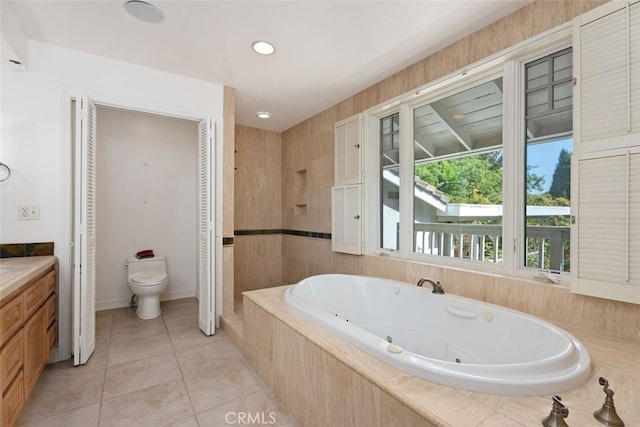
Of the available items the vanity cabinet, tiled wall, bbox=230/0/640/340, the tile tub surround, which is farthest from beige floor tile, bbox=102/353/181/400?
tiled wall, bbox=230/0/640/340

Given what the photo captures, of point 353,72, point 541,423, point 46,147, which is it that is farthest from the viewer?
point 353,72

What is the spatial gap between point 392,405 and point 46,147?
8.92ft

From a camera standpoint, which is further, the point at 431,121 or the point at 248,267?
the point at 248,267

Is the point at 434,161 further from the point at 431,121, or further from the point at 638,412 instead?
the point at 638,412

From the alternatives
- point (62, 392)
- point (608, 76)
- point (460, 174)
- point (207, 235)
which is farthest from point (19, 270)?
point (608, 76)

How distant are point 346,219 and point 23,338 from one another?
2402 mm

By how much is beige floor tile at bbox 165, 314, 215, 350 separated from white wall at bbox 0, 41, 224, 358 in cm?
73

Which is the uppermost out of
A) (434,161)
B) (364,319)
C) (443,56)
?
(443,56)

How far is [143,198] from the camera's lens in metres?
3.50

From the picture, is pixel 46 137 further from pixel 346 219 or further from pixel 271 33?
pixel 346 219

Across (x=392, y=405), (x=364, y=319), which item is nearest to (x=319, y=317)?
(x=392, y=405)

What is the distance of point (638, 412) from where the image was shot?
91 cm

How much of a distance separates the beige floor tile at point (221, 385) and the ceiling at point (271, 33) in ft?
7.70

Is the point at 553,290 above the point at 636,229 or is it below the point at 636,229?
below
